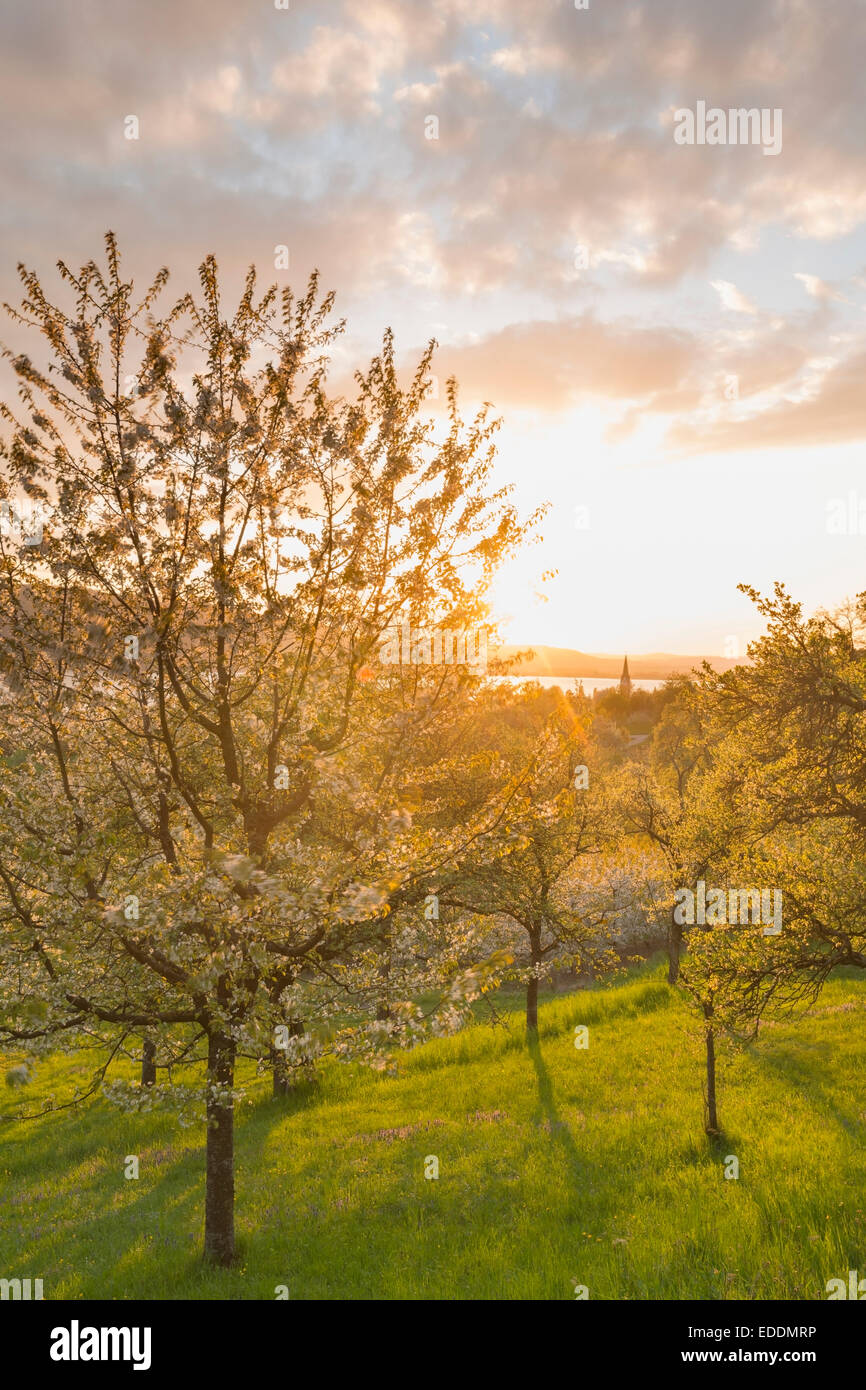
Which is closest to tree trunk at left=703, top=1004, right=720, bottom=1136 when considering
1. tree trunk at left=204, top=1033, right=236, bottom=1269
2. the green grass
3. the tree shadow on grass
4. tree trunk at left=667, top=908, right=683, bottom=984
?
the green grass

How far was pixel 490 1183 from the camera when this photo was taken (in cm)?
1487

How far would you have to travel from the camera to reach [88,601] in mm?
9023

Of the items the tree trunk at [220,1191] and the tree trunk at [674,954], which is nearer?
the tree trunk at [220,1191]

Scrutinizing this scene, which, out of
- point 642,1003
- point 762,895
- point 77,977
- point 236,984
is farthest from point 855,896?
point 642,1003

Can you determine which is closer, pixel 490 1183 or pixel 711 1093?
pixel 490 1183

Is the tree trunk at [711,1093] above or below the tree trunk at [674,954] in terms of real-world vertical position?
above

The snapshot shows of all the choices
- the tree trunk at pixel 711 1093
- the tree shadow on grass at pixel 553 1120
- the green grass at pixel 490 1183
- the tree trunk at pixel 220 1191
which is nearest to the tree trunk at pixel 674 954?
the green grass at pixel 490 1183

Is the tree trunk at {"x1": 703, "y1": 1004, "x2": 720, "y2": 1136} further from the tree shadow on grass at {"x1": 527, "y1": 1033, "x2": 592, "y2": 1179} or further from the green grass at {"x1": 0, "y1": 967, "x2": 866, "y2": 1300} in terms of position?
the tree shadow on grass at {"x1": 527, "y1": 1033, "x2": 592, "y2": 1179}

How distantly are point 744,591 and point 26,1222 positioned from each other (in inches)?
778

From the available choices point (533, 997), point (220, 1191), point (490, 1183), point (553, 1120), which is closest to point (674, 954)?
point (533, 997)

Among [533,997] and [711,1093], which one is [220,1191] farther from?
[533,997]

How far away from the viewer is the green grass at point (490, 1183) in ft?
36.4

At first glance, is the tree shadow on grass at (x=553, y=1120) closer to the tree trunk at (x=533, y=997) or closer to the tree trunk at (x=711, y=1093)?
the tree trunk at (x=533, y=997)

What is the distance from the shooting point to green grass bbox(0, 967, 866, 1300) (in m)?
11.1
